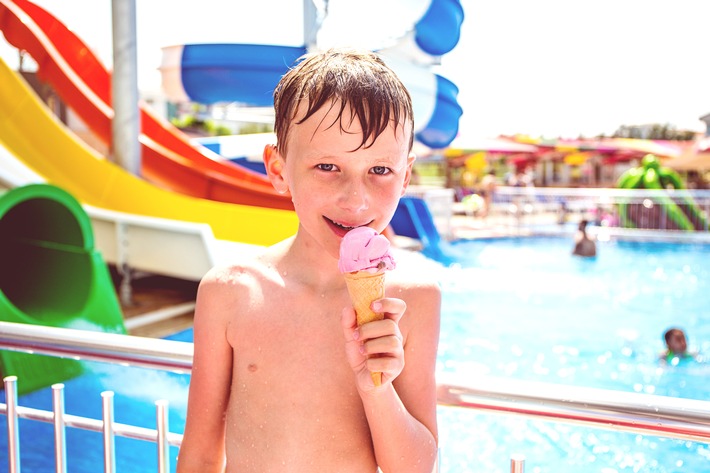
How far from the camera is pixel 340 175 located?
3.51 ft

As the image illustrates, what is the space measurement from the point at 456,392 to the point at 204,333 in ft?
1.85

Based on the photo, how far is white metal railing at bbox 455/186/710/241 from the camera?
15.1 meters

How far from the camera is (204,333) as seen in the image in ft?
3.96

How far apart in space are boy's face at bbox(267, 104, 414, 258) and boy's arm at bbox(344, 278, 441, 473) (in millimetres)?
185

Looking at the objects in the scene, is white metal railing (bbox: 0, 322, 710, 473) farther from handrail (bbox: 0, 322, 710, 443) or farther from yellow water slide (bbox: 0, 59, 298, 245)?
yellow water slide (bbox: 0, 59, 298, 245)

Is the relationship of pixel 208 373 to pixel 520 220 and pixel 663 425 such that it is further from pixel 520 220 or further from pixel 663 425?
pixel 520 220

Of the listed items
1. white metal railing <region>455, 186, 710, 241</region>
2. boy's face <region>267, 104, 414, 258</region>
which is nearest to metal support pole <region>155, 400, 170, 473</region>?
boy's face <region>267, 104, 414, 258</region>

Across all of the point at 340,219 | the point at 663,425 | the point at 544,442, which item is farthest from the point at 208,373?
the point at 544,442

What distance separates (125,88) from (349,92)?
7229mm

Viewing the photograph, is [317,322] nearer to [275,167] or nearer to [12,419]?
[275,167]

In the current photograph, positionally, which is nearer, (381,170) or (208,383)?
(381,170)

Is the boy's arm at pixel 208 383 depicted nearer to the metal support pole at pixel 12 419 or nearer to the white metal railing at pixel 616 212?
the metal support pole at pixel 12 419

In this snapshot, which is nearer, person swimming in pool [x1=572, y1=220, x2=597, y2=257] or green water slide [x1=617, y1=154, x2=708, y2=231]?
person swimming in pool [x1=572, y1=220, x2=597, y2=257]

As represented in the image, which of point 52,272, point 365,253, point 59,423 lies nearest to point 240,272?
point 365,253
